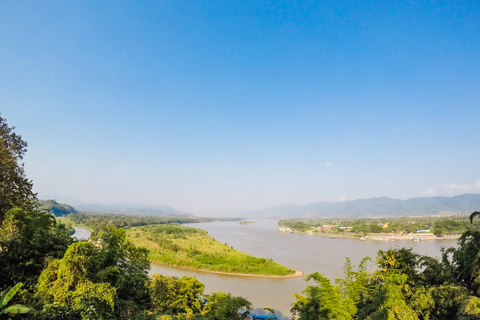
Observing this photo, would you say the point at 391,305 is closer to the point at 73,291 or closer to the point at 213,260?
the point at 73,291

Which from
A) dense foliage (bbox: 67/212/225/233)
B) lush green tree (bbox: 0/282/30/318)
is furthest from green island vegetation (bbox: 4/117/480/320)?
dense foliage (bbox: 67/212/225/233)

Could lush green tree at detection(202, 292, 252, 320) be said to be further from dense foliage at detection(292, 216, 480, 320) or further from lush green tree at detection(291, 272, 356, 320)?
dense foliage at detection(292, 216, 480, 320)

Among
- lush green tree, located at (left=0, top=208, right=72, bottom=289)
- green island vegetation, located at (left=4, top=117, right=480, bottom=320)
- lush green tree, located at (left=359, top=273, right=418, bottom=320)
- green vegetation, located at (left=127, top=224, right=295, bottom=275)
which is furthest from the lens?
green vegetation, located at (left=127, top=224, right=295, bottom=275)

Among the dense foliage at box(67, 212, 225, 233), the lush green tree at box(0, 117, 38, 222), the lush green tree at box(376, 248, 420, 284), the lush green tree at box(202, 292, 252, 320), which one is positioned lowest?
the dense foliage at box(67, 212, 225, 233)

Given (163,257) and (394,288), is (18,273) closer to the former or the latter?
(394,288)

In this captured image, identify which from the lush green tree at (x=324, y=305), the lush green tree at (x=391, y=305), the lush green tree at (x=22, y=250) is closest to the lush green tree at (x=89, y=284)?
the lush green tree at (x=22, y=250)

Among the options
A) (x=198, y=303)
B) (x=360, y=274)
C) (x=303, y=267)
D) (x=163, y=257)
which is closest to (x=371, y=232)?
(x=303, y=267)

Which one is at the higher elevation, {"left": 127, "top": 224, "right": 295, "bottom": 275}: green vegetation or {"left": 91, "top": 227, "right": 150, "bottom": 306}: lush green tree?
{"left": 91, "top": 227, "right": 150, "bottom": 306}: lush green tree

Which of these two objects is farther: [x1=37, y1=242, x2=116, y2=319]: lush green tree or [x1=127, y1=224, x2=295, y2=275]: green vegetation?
[x1=127, y1=224, x2=295, y2=275]: green vegetation

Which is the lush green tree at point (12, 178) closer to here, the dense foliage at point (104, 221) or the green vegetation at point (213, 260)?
the green vegetation at point (213, 260)

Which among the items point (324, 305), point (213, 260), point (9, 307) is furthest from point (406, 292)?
point (213, 260)
